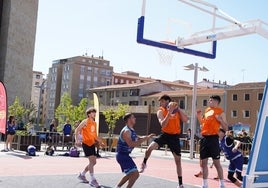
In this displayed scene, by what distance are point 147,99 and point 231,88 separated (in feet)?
65.8

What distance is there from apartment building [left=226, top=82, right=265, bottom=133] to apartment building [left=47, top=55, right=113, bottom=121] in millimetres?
53109

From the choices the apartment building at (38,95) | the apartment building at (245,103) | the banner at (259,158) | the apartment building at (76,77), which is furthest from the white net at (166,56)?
the apartment building at (38,95)

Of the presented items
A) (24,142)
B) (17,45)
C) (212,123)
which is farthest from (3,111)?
(17,45)

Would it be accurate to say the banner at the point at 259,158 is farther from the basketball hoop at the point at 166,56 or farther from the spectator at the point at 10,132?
the spectator at the point at 10,132

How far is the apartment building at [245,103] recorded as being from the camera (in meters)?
60.7

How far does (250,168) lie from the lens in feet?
15.7

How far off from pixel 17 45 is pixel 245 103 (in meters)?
39.2

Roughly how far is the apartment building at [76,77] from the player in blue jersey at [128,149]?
10180 cm

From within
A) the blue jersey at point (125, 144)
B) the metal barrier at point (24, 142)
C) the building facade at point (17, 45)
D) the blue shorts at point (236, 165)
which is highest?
the building facade at point (17, 45)

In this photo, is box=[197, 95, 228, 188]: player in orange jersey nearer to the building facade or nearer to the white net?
the white net

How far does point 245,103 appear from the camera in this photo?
205ft

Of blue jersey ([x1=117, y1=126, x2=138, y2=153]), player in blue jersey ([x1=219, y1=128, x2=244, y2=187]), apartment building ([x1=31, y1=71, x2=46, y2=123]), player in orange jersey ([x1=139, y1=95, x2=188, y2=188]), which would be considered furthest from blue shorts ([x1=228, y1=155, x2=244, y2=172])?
apartment building ([x1=31, y1=71, x2=46, y2=123])

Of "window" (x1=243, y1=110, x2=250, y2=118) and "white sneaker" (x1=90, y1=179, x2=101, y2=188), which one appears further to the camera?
"window" (x1=243, y1=110, x2=250, y2=118)

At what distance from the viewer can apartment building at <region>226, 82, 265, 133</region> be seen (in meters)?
60.7
